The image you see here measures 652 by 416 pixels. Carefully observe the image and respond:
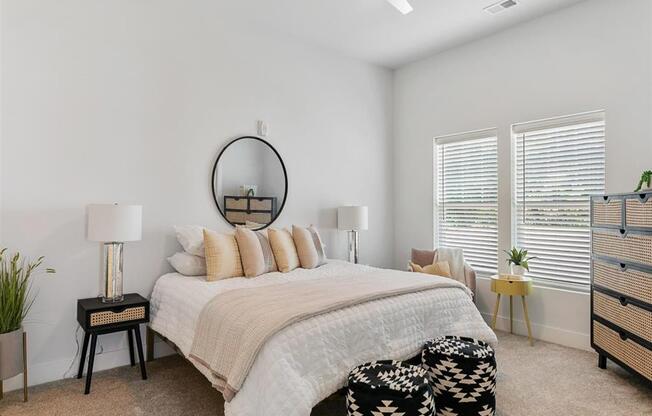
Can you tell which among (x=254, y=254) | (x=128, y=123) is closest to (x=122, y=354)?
(x=254, y=254)

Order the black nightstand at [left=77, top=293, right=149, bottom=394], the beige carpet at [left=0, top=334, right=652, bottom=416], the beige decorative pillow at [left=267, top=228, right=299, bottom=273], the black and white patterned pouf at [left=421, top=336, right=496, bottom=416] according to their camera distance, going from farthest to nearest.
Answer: the beige decorative pillow at [left=267, top=228, right=299, bottom=273] < the black nightstand at [left=77, top=293, right=149, bottom=394] < the beige carpet at [left=0, top=334, right=652, bottom=416] < the black and white patterned pouf at [left=421, top=336, right=496, bottom=416]

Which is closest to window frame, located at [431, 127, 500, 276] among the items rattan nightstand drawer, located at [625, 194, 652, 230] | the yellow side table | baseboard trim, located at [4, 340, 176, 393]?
the yellow side table

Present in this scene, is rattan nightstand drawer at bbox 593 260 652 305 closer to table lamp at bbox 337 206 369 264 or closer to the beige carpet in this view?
the beige carpet

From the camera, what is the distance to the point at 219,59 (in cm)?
371

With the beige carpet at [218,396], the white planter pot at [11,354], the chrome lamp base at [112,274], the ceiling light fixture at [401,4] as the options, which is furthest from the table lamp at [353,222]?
the white planter pot at [11,354]

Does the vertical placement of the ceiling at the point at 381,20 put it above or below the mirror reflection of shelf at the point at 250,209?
above

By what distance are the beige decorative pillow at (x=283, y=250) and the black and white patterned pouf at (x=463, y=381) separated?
151 centimetres

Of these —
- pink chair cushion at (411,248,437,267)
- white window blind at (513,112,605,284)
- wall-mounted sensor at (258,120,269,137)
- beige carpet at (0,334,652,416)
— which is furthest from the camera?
pink chair cushion at (411,248,437,267)

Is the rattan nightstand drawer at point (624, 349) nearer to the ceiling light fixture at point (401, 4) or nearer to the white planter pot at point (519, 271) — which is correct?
the white planter pot at point (519, 271)

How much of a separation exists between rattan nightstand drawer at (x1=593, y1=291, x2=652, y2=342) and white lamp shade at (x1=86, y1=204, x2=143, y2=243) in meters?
3.51

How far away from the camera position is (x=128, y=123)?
3.21 metres

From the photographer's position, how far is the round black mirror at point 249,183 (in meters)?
3.71

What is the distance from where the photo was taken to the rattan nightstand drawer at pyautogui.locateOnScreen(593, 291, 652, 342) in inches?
99.4

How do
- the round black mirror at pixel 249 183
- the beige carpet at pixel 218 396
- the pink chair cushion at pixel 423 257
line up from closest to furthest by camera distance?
the beige carpet at pixel 218 396
the round black mirror at pixel 249 183
the pink chair cushion at pixel 423 257
